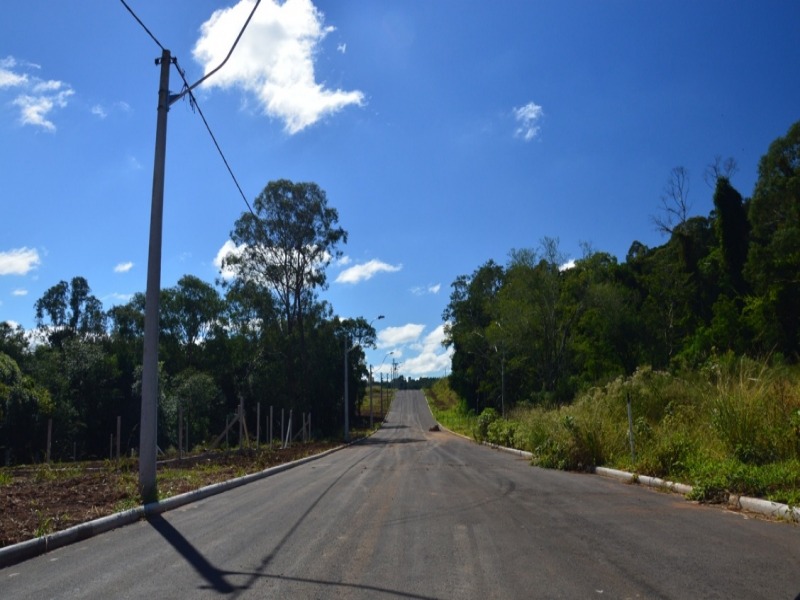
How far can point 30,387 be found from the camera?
40.3 meters

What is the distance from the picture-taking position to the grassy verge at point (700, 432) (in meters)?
10.3

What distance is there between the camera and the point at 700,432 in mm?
14039

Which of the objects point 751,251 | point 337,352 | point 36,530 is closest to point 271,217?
point 337,352

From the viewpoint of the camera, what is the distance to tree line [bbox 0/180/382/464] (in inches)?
1801

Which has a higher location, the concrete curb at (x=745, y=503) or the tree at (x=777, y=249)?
the tree at (x=777, y=249)

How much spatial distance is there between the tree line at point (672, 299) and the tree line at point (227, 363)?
15223mm

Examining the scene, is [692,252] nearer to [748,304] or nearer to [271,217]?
[748,304]

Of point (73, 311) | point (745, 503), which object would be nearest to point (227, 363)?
point (73, 311)

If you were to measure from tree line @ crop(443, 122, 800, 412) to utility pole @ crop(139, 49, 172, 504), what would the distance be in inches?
1280

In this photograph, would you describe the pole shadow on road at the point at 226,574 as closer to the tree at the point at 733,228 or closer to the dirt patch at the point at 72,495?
the dirt patch at the point at 72,495

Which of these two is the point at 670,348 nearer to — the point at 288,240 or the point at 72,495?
the point at 288,240

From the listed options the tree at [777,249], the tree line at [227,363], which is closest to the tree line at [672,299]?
the tree at [777,249]

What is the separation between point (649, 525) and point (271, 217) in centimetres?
4502

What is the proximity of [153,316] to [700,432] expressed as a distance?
36.4ft
